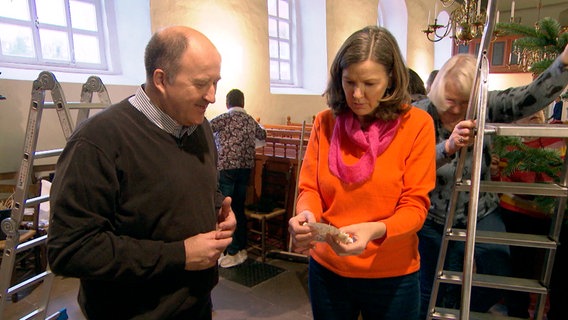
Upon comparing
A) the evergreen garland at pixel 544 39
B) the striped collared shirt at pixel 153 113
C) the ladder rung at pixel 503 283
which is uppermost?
the evergreen garland at pixel 544 39

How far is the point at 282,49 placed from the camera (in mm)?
7848

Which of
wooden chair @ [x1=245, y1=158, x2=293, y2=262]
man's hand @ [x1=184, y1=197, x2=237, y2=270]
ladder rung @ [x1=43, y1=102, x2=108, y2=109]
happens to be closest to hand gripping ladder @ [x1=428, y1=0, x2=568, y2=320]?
man's hand @ [x1=184, y1=197, x2=237, y2=270]

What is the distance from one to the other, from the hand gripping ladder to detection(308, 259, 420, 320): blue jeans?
0.17m

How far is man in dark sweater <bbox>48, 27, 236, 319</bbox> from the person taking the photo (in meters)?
1.02

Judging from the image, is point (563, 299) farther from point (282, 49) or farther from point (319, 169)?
point (282, 49)

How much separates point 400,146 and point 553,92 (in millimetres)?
572

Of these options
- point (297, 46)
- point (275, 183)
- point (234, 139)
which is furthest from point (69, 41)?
point (297, 46)

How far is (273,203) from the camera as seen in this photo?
4.06 m

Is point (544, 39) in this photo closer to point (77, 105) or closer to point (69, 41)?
point (77, 105)

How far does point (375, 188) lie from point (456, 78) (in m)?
0.73

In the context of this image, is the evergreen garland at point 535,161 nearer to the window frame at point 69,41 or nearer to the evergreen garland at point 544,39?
the evergreen garland at point 544,39

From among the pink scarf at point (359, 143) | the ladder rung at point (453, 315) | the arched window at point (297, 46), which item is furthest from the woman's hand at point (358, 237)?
the arched window at point (297, 46)

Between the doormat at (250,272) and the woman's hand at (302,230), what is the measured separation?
236cm

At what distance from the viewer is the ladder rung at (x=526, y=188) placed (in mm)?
1332
